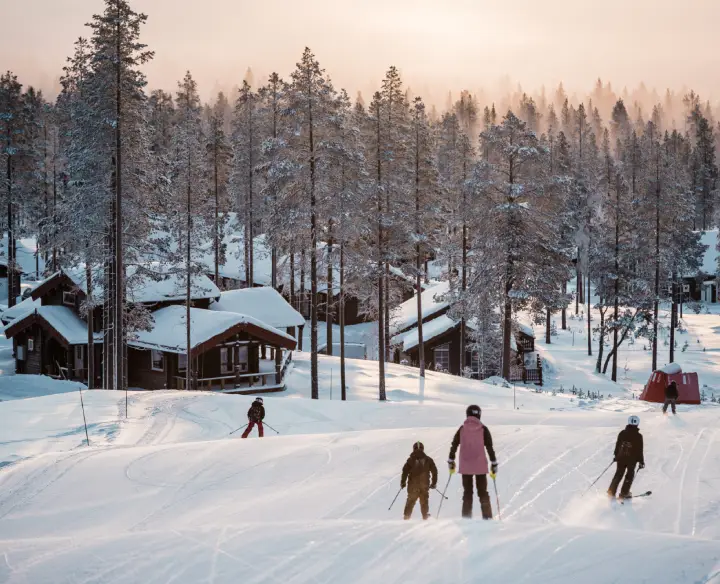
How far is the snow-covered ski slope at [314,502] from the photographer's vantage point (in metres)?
8.37

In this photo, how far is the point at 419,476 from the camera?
34.2 ft

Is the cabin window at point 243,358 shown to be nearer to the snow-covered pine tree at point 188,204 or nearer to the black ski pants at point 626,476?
the snow-covered pine tree at point 188,204

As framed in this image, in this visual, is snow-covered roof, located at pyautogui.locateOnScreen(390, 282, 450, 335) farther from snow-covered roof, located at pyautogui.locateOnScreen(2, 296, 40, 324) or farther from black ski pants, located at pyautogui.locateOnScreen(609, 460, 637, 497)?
black ski pants, located at pyautogui.locateOnScreen(609, 460, 637, 497)

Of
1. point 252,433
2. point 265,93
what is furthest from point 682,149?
point 252,433

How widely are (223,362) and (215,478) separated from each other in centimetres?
2074

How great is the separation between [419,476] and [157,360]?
1015 inches

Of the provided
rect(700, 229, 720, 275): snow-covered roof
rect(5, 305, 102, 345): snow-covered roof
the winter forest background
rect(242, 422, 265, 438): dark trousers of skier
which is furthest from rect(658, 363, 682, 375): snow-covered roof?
rect(700, 229, 720, 275): snow-covered roof

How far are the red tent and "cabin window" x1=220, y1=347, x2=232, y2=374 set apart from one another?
19924 millimetres

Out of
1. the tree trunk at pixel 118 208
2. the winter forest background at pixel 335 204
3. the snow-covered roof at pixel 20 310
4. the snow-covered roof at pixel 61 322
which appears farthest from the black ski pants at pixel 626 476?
the snow-covered roof at pixel 20 310

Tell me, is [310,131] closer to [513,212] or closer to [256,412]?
[513,212]

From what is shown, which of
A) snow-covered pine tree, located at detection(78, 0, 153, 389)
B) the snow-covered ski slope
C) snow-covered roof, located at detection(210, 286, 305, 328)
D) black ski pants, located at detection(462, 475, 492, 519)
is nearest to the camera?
the snow-covered ski slope

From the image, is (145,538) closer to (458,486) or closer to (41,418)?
(458,486)

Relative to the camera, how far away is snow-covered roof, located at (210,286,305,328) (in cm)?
3897

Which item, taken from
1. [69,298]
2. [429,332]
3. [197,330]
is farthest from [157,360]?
[429,332]
